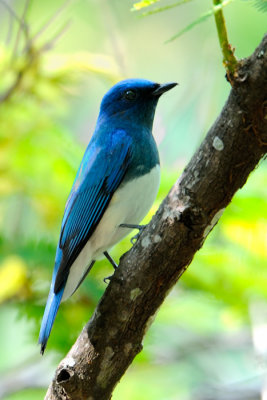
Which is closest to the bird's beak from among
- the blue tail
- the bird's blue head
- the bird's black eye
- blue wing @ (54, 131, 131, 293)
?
the bird's blue head

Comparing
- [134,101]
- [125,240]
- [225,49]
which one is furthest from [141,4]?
[125,240]

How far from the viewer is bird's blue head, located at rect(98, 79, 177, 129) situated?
4.00 m

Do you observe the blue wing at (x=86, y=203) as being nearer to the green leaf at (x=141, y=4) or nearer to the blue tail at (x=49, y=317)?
the blue tail at (x=49, y=317)

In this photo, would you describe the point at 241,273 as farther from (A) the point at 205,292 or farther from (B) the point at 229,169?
(B) the point at 229,169

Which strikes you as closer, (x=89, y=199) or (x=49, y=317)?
(x=49, y=317)

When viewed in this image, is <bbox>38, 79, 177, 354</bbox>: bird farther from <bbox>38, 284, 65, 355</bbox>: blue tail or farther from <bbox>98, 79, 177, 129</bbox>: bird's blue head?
<bbox>98, 79, 177, 129</bbox>: bird's blue head

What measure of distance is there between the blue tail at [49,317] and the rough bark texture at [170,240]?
0.26 metres

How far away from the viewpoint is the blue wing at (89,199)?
11.3 feet

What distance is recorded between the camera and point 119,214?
3.51 m

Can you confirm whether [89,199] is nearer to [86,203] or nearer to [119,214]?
[86,203]

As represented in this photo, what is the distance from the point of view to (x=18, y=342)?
762 centimetres

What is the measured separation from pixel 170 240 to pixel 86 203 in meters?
1.04

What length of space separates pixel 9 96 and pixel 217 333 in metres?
3.05

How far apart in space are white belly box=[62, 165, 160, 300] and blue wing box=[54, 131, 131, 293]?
0.05m
